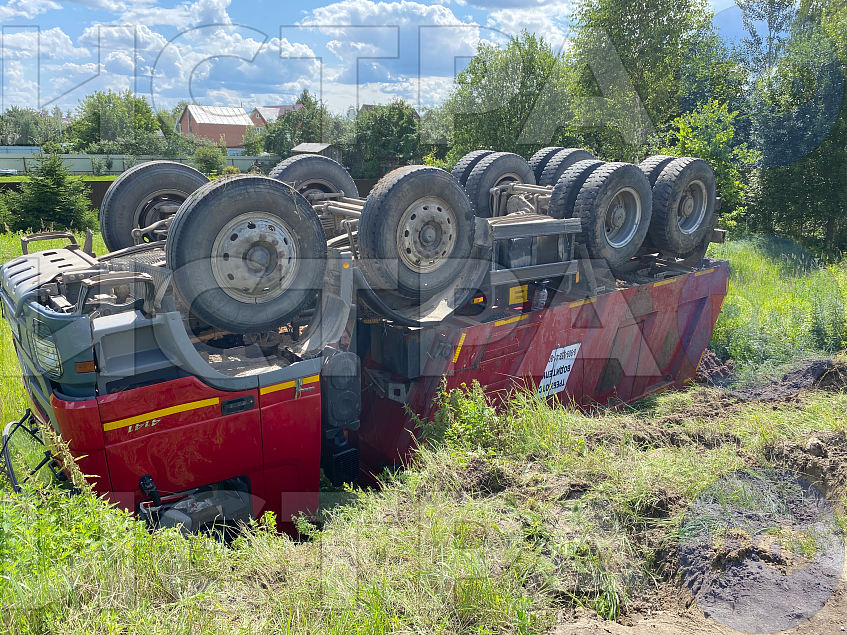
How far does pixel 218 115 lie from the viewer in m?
48.0

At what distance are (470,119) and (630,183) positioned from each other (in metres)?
20.2

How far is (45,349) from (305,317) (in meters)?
1.80

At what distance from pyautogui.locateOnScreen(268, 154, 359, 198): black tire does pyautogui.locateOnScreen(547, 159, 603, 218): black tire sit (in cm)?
205

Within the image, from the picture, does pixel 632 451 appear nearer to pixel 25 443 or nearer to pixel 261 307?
pixel 261 307

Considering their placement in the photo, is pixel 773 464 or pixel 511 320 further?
pixel 511 320

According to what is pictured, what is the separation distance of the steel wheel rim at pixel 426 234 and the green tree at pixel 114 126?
36900 mm

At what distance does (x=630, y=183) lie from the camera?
6.23m

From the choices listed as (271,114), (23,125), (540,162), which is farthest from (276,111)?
(540,162)

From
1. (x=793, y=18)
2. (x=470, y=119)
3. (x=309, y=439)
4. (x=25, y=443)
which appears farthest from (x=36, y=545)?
(x=793, y=18)

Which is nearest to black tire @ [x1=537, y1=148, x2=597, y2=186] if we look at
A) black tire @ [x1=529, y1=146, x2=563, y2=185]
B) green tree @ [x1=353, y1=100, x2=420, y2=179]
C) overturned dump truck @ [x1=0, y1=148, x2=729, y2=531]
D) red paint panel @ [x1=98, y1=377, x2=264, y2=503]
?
black tire @ [x1=529, y1=146, x2=563, y2=185]

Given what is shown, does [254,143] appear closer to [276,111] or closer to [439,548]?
[276,111]

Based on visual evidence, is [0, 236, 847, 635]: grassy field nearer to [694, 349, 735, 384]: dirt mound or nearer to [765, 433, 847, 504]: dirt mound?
[765, 433, 847, 504]: dirt mound

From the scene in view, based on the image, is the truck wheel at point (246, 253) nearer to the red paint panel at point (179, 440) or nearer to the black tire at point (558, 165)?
the red paint panel at point (179, 440)

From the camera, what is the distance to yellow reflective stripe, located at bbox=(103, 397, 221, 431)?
3.74 meters
